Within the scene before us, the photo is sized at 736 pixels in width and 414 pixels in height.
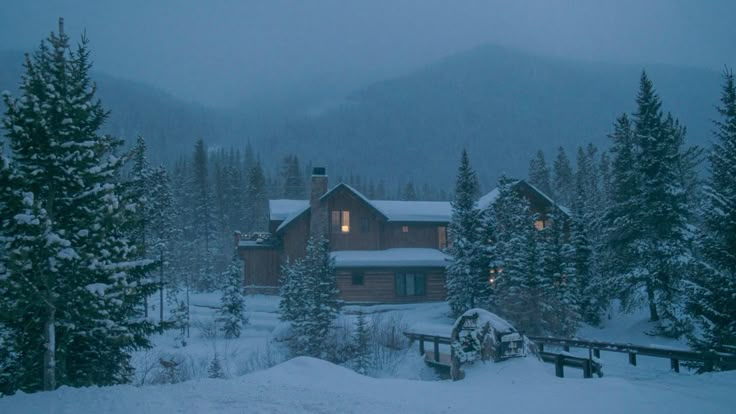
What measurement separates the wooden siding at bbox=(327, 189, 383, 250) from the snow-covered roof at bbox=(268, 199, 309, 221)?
13.8ft

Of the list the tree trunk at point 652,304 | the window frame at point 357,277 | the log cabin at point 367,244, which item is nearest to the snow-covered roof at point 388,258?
the log cabin at point 367,244

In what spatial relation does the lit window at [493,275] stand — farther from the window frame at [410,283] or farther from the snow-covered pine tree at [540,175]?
the snow-covered pine tree at [540,175]

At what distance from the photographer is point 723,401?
9.73m

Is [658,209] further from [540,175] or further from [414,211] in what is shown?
[540,175]

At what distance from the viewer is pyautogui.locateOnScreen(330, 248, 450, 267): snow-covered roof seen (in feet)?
122

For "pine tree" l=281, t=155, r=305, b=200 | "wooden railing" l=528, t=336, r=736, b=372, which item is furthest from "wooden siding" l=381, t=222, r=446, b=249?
"pine tree" l=281, t=155, r=305, b=200

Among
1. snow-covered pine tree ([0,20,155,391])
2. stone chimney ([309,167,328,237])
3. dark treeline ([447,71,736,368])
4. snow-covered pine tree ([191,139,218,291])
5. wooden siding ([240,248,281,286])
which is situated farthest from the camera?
snow-covered pine tree ([191,139,218,291])

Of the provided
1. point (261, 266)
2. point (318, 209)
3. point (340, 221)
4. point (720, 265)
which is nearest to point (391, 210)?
point (340, 221)

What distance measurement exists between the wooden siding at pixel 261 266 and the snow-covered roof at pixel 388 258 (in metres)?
6.73

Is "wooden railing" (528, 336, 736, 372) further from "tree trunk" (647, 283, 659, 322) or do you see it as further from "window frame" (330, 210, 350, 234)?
"window frame" (330, 210, 350, 234)

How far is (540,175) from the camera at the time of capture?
262 feet

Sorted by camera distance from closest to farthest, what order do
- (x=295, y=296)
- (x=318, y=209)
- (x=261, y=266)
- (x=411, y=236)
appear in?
(x=295, y=296), (x=318, y=209), (x=411, y=236), (x=261, y=266)

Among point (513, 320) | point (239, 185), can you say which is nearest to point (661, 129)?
point (513, 320)

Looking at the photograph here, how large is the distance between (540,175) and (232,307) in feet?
203
